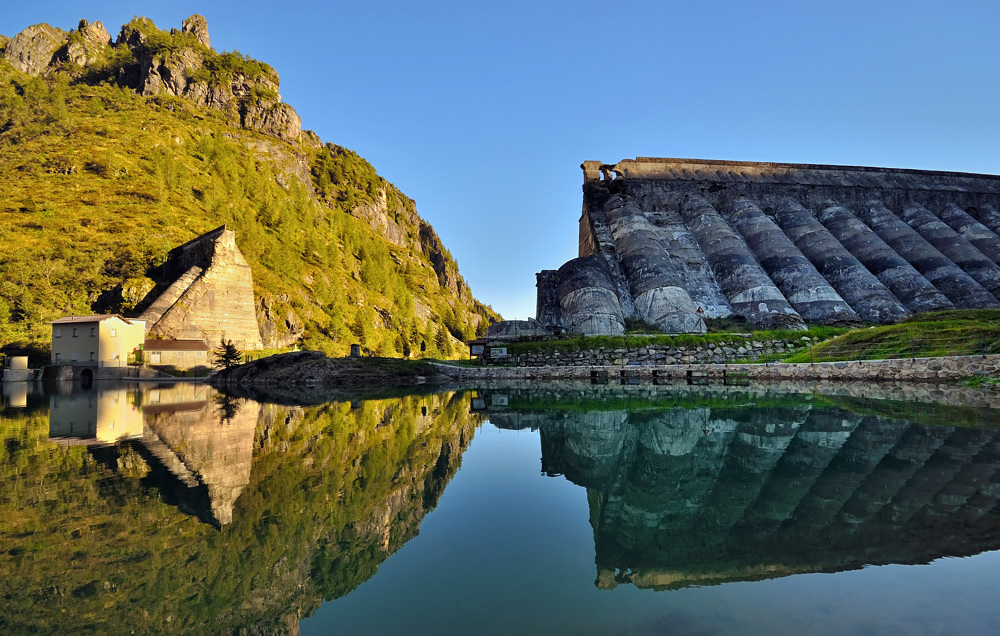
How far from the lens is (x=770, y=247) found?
40281mm

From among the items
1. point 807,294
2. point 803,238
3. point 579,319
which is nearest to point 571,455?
point 579,319

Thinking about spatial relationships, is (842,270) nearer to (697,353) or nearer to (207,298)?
(697,353)

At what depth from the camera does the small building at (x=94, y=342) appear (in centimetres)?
4397

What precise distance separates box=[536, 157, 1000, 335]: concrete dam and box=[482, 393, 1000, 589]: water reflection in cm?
2226

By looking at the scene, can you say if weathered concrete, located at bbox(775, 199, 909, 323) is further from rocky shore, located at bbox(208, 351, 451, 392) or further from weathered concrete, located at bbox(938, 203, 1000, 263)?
rocky shore, located at bbox(208, 351, 451, 392)

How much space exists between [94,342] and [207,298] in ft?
46.5

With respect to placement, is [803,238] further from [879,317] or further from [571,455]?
[571,455]

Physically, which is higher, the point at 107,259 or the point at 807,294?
the point at 107,259

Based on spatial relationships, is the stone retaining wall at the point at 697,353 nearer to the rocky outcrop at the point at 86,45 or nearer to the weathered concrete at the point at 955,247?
the weathered concrete at the point at 955,247

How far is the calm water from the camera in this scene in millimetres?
3438

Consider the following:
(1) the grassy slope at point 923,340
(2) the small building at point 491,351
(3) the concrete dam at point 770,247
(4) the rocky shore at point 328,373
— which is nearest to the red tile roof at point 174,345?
(4) the rocky shore at point 328,373

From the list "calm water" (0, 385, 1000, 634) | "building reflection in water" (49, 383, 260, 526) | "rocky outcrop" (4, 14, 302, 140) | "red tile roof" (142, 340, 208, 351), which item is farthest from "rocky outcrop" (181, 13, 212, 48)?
"calm water" (0, 385, 1000, 634)

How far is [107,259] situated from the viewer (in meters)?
58.3

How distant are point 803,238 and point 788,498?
A: 146 feet
